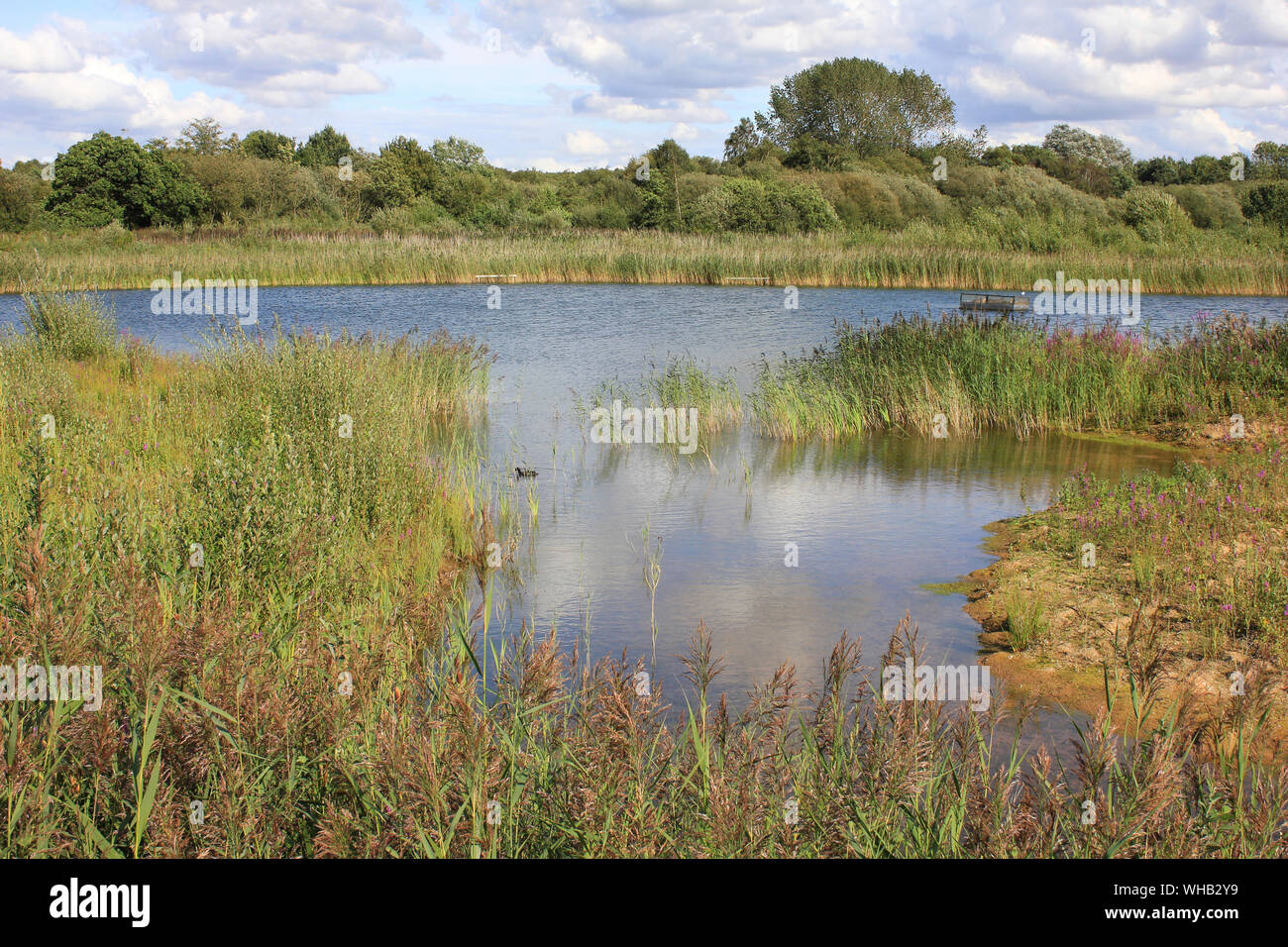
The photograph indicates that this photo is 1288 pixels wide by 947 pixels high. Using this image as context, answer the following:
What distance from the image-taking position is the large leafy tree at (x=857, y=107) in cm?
6638

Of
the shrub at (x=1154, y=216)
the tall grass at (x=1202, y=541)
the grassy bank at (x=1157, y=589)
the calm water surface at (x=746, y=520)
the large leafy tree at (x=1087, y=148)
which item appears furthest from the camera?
the large leafy tree at (x=1087, y=148)

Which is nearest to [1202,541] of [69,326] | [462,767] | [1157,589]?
[1157,589]

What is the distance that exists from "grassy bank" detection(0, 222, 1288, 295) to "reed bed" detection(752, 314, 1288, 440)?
55.3ft

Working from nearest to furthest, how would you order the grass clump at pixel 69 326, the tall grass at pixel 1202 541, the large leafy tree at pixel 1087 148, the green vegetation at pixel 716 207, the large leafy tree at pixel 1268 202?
the tall grass at pixel 1202 541 < the grass clump at pixel 69 326 < the green vegetation at pixel 716 207 < the large leafy tree at pixel 1268 202 < the large leafy tree at pixel 1087 148

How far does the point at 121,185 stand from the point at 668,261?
2668 cm

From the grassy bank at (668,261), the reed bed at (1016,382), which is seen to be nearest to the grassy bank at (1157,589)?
the reed bed at (1016,382)

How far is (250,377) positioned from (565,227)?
35465mm

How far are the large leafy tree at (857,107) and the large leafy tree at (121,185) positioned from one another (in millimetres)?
37535

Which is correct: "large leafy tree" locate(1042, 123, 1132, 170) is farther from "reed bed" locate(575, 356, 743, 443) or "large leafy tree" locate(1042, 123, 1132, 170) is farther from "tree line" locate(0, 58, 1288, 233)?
"reed bed" locate(575, 356, 743, 443)

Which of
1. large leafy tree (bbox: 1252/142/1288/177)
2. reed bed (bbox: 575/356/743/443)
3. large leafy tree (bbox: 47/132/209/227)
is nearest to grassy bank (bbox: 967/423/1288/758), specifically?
reed bed (bbox: 575/356/743/443)

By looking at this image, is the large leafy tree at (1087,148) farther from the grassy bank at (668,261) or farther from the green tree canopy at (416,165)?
the green tree canopy at (416,165)

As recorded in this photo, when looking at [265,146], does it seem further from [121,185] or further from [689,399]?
[689,399]
